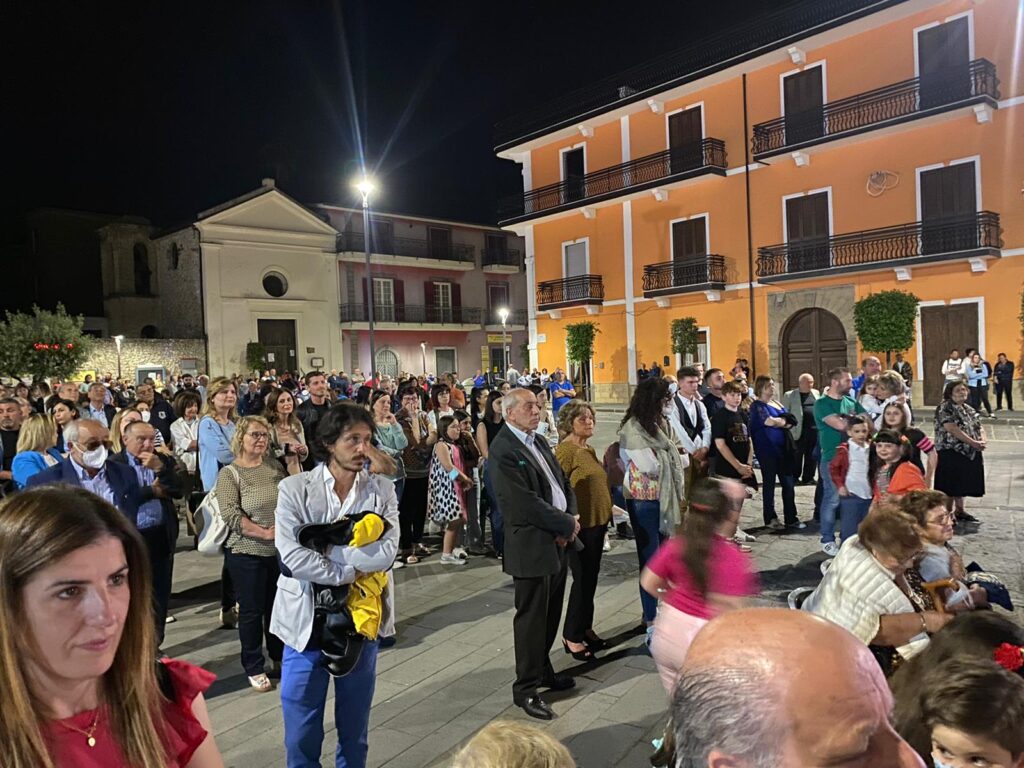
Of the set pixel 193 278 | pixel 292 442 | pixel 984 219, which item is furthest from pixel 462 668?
pixel 193 278

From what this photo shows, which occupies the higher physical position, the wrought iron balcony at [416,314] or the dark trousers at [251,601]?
the wrought iron balcony at [416,314]

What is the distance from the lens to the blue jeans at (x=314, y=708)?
9.93ft

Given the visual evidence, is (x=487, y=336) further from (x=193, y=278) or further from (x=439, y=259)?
(x=193, y=278)

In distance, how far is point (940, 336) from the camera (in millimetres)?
20531

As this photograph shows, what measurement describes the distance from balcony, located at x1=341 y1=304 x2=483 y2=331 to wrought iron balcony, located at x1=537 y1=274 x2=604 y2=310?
35.5 ft

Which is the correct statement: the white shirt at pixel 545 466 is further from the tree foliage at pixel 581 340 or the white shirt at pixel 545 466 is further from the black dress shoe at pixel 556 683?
the tree foliage at pixel 581 340

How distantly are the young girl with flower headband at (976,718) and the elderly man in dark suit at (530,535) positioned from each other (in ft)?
7.04

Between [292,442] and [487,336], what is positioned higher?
[487,336]

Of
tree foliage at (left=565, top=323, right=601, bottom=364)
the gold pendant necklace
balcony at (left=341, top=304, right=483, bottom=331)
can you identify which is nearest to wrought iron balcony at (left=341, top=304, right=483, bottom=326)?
balcony at (left=341, top=304, right=483, bottom=331)

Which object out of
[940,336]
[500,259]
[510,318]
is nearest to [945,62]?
[940,336]

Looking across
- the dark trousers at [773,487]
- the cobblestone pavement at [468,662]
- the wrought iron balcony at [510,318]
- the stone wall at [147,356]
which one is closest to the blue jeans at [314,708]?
the cobblestone pavement at [468,662]

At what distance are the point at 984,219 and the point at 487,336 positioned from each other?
90.6ft

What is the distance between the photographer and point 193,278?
32500mm

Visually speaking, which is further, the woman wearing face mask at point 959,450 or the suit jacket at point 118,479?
the woman wearing face mask at point 959,450
